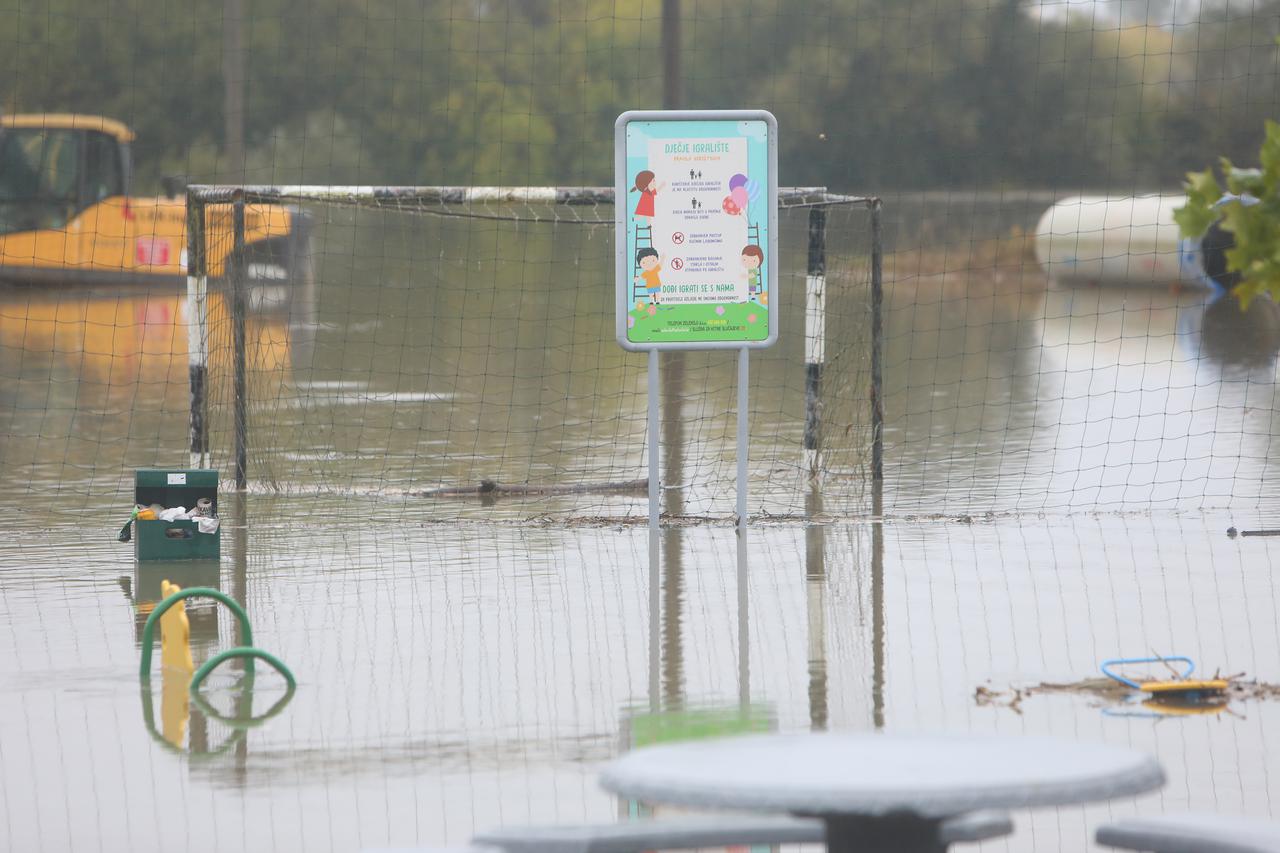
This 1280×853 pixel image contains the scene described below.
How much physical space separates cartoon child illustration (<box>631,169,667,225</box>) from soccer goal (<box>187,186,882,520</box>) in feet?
5.96

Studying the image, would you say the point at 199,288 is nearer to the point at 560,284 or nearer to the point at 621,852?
the point at 621,852

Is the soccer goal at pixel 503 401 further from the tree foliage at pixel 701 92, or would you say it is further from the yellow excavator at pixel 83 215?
the tree foliage at pixel 701 92

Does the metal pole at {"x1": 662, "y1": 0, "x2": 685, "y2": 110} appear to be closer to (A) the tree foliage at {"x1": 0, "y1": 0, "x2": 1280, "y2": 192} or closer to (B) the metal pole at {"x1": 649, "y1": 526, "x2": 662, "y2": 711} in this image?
(B) the metal pole at {"x1": 649, "y1": 526, "x2": 662, "y2": 711}

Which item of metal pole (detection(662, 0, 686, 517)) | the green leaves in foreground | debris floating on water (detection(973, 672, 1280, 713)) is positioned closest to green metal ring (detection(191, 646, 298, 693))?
debris floating on water (detection(973, 672, 1280, 713))

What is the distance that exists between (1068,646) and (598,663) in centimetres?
164

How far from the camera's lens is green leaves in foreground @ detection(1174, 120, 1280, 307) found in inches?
131

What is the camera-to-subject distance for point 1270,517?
32.6 feet

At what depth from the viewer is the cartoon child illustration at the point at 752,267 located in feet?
29.9

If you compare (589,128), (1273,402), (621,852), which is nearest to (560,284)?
(589,128)

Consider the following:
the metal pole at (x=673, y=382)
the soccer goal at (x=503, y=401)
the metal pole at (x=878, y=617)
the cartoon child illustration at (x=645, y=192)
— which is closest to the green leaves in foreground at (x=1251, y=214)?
the metal pole at (x=878, y=617)

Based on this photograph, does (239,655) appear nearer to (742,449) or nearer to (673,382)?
(742,449)

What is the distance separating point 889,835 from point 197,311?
27.9ft

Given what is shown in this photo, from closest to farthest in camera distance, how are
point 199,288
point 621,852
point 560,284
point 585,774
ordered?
point 621,852, point 585,774, point 199,288, point 560,284

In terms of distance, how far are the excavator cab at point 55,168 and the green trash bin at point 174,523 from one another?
2444cm
